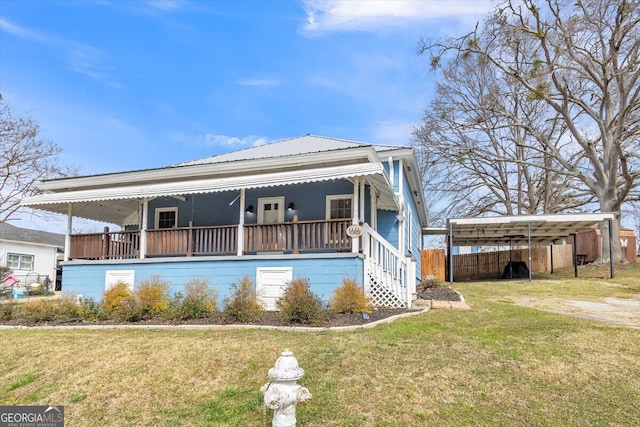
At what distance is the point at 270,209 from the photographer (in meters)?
12.3

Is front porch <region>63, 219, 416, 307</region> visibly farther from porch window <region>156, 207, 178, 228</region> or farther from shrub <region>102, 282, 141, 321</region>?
porch window <region>156, 207, 178, 228</region>

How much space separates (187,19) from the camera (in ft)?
35.4

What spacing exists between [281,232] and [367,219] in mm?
2987

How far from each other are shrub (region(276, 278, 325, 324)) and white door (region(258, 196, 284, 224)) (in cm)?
435

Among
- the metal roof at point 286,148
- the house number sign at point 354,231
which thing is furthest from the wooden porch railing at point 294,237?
the metal roof at point 286,148

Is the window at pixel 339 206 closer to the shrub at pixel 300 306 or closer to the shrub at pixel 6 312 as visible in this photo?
the shrub at pixel 300 306

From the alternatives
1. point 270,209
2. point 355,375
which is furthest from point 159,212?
point 355,375

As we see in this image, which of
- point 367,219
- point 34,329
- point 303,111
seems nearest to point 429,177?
point 303,111

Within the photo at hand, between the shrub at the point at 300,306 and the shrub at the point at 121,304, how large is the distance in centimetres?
309

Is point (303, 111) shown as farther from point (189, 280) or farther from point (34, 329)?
point (34, 329)

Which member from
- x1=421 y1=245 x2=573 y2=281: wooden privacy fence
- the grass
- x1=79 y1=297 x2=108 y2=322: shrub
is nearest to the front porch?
x1=79 y1=297 x2=108 y2=322: shrub

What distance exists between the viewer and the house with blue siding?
930cm

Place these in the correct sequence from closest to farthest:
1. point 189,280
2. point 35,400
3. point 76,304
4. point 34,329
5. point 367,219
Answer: point 35,400
point 34,329
point 76,304
point 189,280
point 367,219

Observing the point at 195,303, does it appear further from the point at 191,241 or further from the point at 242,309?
the point at 191,241
